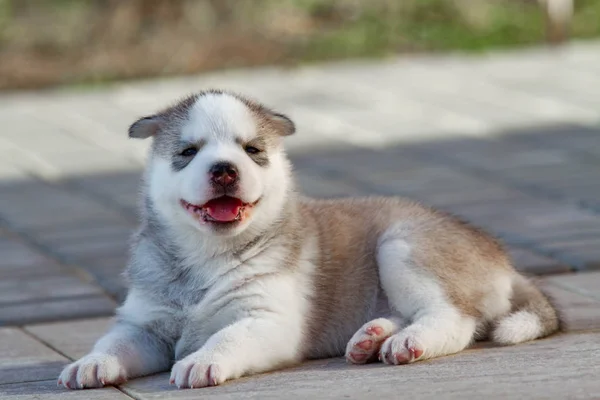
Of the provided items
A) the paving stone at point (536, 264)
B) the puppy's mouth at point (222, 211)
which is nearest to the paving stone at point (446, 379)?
the puppy's mouth at point (222, 211)

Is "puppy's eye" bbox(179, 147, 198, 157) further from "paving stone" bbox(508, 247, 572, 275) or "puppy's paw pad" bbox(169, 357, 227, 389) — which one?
"paving stone" bbox(508, 247, 572, 275)

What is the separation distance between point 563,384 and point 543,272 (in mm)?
2146

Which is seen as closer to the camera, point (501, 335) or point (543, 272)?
point (501, 335)

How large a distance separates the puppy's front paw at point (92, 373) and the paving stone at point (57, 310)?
1.28 m

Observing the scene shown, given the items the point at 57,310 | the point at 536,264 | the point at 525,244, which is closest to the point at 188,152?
the point at 57,310

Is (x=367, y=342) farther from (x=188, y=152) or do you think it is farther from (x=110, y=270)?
(x=110, y=270)

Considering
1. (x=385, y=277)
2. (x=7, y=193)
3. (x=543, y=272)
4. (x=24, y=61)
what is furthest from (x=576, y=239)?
(x=24, y=61)

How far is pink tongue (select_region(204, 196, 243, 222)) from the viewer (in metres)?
4.72

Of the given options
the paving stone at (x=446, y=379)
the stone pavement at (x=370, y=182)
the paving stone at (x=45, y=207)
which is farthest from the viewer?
the paving stone at (x=45, y=207)

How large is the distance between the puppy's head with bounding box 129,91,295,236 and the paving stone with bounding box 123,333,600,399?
1.89 feet

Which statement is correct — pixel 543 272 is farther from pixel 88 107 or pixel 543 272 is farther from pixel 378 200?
pixel 88 107

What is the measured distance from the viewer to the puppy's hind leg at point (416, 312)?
4.67 meters

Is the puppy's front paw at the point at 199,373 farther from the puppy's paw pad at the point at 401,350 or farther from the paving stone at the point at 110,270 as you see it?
the paving stone at the point at 110,270

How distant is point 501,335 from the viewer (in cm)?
491
